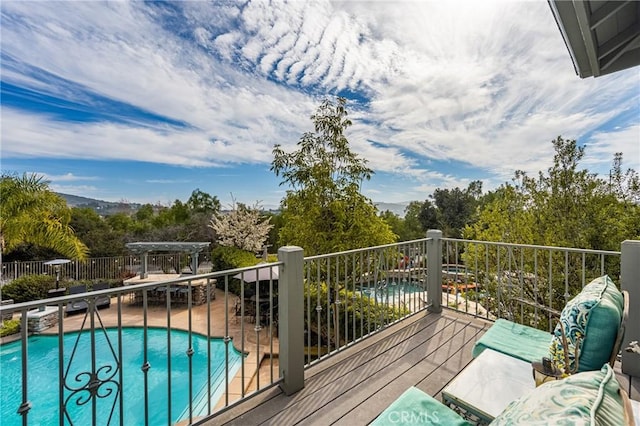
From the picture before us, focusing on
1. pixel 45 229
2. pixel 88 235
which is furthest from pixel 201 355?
pixel 88 235

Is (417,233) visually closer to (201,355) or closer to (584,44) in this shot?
(201,355)

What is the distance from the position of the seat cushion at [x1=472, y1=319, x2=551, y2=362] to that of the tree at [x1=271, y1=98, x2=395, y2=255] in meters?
4.26

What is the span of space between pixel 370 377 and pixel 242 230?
12.6 m

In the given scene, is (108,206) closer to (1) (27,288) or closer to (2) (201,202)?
(2) (201,202)

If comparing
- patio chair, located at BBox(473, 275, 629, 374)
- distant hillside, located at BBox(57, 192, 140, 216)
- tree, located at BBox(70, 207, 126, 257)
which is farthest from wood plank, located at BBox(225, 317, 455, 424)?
distant hillside, located at BBox(57, 192, 140, 216)

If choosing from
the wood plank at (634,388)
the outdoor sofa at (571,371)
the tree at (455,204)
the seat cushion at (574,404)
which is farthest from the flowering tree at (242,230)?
the tree at (455,204)

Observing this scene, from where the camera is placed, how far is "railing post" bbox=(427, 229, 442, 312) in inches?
150

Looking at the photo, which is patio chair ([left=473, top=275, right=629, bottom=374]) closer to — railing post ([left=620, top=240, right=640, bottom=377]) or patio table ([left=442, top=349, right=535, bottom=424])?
patio table ([left=442, top=349, right=535, bottom=424])

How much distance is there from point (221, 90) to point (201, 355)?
806cm

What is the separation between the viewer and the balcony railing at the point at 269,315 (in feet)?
5.68

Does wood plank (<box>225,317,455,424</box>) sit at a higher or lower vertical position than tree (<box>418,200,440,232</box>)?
lower

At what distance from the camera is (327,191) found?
6.86 metres

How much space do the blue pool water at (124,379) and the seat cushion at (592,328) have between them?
13.8 feet

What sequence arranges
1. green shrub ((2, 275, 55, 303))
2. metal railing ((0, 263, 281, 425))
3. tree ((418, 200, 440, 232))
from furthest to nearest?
tree ((418, 200, 440, 232)) < green shrub ((2, 275, 55, 303)) < metal railing ((0, 263, 281, 425))
